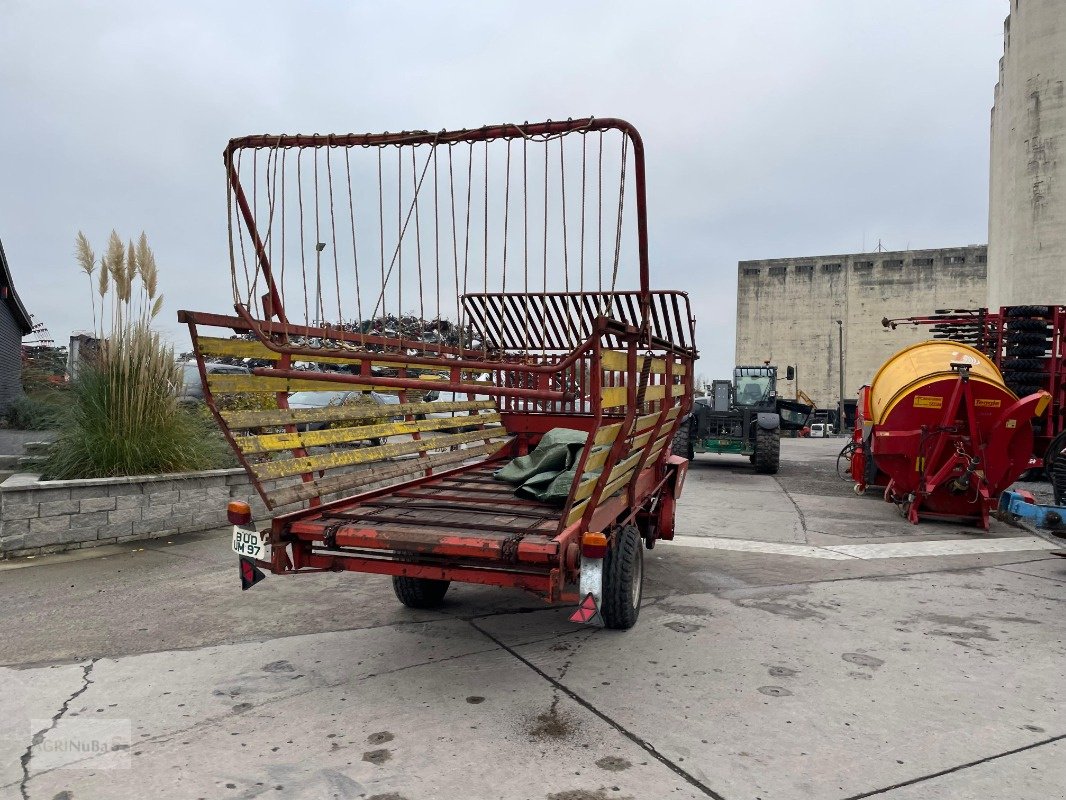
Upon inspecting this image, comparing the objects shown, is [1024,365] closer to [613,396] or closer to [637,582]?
[637,582]

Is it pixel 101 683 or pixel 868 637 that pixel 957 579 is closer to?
pixel 868 637

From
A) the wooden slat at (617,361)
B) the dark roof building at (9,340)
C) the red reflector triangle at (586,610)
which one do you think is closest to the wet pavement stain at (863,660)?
the red reflector triangle at (586,610)

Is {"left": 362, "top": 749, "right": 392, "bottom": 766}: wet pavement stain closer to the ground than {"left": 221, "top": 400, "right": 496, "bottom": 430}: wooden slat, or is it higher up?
closer to the ground

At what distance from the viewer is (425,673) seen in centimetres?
359

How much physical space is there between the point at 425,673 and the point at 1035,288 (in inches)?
829

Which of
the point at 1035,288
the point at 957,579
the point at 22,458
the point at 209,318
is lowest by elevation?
the point at 957,579

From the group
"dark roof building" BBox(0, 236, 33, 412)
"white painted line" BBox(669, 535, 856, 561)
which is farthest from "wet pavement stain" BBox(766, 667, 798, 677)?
"dark roof building" BBox(0, 236, 33, 412)

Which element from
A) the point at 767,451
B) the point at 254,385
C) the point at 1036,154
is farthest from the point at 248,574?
the point at 1036,154

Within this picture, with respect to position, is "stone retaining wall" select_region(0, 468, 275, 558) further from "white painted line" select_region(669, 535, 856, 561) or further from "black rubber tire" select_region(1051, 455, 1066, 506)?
"black rubber tire" select_region(1051, 455, 1066, 506)

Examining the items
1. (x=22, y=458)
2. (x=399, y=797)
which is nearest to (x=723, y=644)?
(x=399, y=797)

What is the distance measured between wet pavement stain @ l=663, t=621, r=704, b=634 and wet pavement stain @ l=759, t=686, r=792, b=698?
0.84m

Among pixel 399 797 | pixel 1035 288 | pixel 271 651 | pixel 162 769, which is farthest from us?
pixel 1035 288

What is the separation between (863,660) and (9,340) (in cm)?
1875

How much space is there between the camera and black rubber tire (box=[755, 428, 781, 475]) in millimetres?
13664
